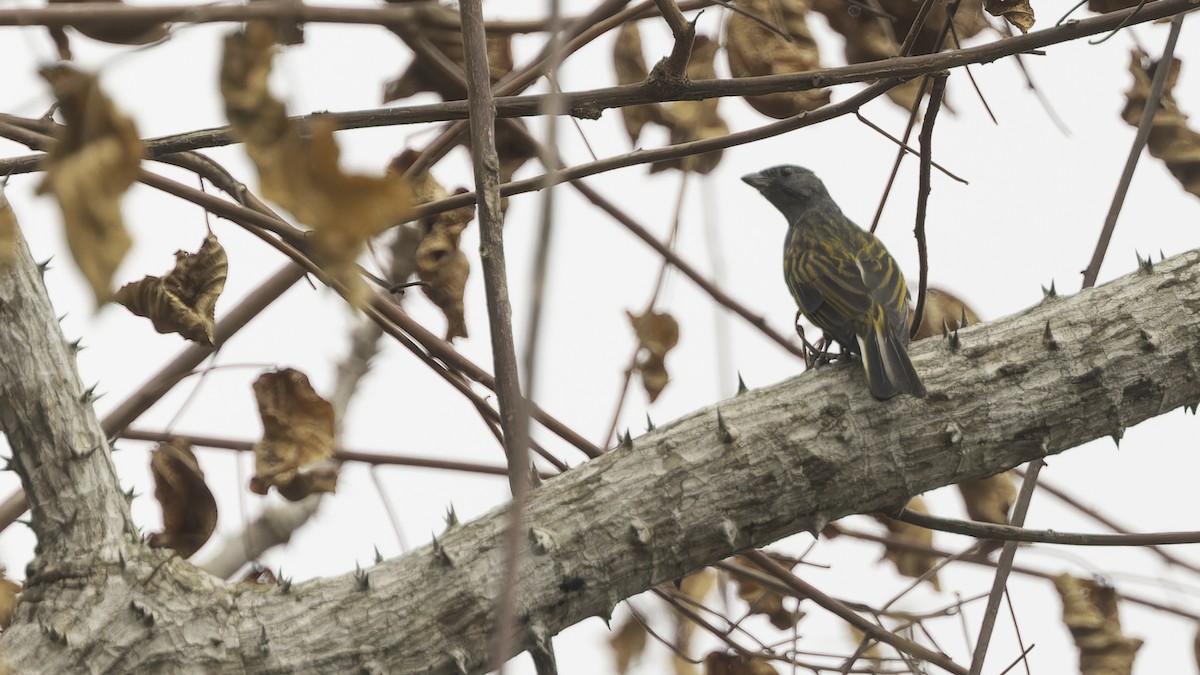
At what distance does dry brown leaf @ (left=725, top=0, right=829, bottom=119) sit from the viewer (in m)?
3.72

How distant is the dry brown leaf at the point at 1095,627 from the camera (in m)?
3.94

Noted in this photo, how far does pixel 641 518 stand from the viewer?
124 inches

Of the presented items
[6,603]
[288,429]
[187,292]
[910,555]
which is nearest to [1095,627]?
[910,555]

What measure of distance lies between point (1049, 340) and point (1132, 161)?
0.75 meters

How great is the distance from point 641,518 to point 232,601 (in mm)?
1125

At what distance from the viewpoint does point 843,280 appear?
4.85 m

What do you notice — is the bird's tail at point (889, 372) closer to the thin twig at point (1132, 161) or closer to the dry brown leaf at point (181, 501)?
the thin twig at point (1132, 161)

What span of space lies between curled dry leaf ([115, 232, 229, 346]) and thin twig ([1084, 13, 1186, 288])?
8.86ft

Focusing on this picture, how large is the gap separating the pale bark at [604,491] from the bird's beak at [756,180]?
2675mm

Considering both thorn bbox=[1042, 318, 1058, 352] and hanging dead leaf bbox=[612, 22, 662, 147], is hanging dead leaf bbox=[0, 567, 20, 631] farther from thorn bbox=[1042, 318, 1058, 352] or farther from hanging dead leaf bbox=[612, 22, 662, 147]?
thorn bbox=[1042, 318, 1058, 352]

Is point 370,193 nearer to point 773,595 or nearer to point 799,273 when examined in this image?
point 773,595

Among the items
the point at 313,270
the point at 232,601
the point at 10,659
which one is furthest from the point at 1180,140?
the point at 10,659

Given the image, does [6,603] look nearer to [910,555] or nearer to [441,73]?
[441,73]

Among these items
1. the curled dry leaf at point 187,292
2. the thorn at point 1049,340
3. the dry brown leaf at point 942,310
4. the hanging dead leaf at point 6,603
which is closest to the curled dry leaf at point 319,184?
the curled dry leaf at point 187,292
